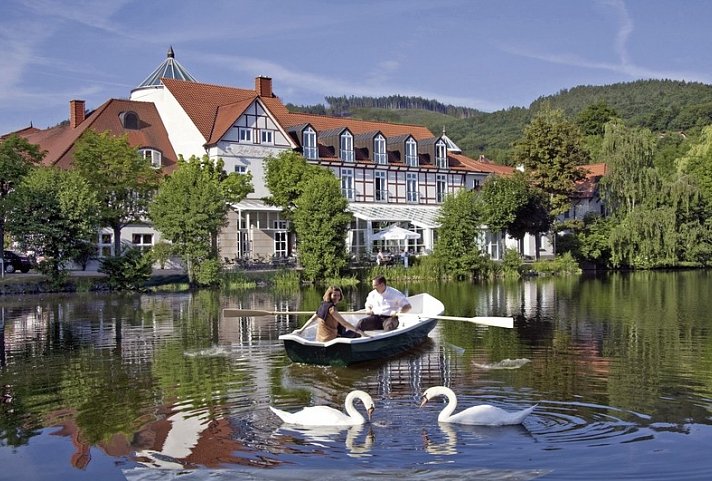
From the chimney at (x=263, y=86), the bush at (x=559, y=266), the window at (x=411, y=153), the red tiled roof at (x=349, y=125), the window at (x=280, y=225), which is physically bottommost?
the bush at (x=559, y=266)

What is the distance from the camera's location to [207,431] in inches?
426

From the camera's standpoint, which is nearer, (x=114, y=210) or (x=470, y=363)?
(x=470, y=363)

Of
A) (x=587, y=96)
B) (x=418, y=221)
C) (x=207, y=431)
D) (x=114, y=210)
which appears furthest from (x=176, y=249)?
(x=587, y=96)

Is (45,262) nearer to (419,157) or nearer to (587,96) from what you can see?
(419,157)

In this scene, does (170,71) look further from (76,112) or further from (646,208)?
(646,208)

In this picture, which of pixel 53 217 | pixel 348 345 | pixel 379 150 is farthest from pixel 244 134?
pixel 348 345

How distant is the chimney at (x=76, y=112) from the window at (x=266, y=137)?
38.6ft

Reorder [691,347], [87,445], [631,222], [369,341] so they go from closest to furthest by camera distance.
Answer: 1. [87,445]
2. [369,341]
3. [691,347]
4. [631,222]

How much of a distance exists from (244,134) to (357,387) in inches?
1580

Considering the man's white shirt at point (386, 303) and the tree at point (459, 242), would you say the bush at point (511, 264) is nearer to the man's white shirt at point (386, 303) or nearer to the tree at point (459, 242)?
the tree at point (459, 242)

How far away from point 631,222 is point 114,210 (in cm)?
3105

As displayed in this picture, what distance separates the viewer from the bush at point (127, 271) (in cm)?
3791

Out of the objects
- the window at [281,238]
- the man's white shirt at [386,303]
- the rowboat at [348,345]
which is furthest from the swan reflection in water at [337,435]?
the window at [281,238]

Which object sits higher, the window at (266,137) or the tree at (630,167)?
the window at (266,137)
